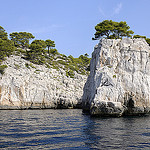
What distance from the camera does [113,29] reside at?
170 feet

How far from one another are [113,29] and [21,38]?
6057cm

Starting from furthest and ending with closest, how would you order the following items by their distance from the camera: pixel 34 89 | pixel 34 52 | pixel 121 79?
pixel 34 52 < pixel 34 89 < pixel 121 79

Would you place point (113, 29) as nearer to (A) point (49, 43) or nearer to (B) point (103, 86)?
(B) point (103, 86)

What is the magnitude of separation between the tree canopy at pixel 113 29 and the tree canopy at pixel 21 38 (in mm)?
50247

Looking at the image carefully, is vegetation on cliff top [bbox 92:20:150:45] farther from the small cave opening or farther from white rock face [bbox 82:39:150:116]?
the small cave opening

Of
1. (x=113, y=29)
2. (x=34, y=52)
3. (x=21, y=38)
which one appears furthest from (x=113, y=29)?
(x=21, y=38)

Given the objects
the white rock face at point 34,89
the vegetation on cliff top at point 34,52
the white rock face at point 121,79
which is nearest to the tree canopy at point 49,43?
the vegetation on cliff top at point 34,52

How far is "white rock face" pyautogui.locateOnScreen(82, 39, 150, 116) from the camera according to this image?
28.5 m

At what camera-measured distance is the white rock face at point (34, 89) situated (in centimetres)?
4553

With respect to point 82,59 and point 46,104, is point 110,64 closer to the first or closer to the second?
point 46,104

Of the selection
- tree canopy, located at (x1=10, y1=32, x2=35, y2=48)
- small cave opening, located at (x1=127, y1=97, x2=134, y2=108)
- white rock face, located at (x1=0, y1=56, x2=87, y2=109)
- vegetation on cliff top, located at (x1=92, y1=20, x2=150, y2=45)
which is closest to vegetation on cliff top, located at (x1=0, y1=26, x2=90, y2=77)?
tree canopy, located at (x1=10, y1=32, x2=35, y2=48)

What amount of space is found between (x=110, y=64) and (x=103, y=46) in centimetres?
482

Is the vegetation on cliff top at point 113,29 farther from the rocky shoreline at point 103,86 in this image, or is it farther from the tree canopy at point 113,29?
the rocky shoreline at point 103,86

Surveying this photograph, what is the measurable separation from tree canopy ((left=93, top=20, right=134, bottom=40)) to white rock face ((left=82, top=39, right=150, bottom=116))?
12.8 metres
